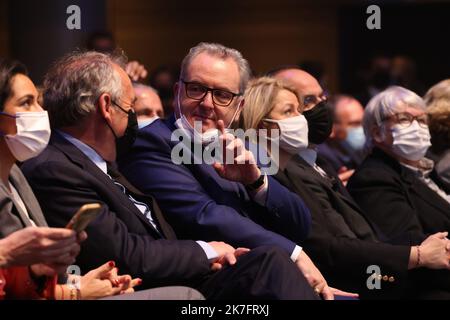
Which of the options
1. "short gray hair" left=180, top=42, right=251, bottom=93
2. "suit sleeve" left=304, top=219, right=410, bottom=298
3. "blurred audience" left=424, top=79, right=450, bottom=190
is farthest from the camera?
"blurred audience" left=424, top=79, right=450, bottom=190

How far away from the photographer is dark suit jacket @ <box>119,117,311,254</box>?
507 cm

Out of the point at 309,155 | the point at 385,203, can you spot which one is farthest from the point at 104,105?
the point at 385,203

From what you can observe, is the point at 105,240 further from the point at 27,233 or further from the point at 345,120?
the point at 345,120

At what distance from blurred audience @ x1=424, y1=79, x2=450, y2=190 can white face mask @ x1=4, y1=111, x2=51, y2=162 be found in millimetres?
3480

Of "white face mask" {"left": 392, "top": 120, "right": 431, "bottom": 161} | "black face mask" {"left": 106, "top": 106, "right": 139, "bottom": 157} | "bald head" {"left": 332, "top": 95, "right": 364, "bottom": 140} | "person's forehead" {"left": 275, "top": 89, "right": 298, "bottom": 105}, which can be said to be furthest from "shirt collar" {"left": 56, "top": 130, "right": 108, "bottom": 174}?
"bald head" {"left": 332, "top": 95, "right": 364, "bottom": 140}

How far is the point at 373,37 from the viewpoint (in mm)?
13836

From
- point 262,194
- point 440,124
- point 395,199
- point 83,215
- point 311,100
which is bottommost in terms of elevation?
point 395,199

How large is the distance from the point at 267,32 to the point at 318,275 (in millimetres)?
8927

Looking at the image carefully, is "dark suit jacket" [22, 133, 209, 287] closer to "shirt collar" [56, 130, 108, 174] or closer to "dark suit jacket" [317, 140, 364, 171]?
"shirt collar" [56, 130, 108, 174]

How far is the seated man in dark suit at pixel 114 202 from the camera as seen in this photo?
4.48 metres

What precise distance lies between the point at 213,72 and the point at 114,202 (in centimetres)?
97

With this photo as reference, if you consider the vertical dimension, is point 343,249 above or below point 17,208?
below

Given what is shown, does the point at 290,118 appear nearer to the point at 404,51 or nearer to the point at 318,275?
the point at 318,275

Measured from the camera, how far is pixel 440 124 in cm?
737
